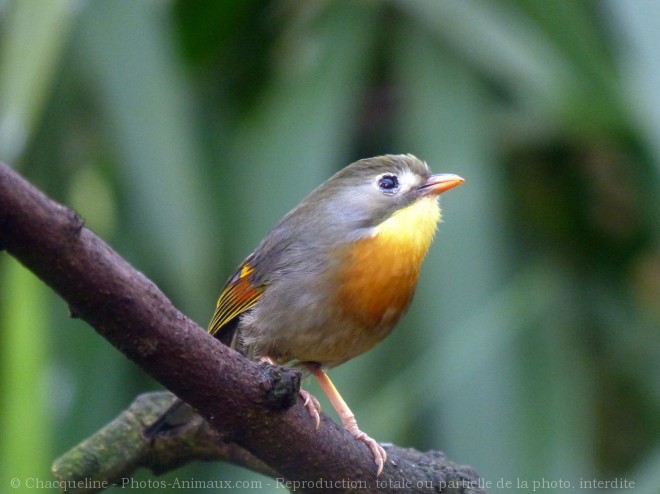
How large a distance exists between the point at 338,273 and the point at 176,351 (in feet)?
4.48

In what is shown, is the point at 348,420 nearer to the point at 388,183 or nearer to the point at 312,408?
the point at 312,408

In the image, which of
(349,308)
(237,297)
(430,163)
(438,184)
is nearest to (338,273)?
(349,308)

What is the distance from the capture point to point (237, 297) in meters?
4.14

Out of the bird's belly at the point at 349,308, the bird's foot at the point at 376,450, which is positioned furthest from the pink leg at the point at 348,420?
the bird's belly at the point at 349,308

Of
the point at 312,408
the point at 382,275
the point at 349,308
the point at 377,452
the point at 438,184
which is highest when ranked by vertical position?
the point at 438,184

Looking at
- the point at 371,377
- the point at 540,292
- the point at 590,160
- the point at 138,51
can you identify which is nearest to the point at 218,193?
the point at 138,51

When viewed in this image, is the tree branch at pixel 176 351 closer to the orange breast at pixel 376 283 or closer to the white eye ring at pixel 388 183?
the orange breast at pixel 376 283

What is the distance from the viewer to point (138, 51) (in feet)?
17.1

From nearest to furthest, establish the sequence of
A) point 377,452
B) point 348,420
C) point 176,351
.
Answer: point 176,351, point 377,452, point 348,420

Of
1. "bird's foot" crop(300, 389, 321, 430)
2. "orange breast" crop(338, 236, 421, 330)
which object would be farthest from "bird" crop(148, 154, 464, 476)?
"bird's foot" crop(300, 389, 321, 430)

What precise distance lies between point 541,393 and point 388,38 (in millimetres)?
2210

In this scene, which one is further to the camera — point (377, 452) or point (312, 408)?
point (377, 452)

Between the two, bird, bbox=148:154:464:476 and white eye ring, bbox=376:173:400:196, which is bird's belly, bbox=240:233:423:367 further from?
white eye ring, bbox=376:173:400:196

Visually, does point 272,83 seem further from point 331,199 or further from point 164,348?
point 164,348
